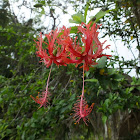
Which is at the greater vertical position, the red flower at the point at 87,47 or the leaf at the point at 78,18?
the leaf at the point at 78,18

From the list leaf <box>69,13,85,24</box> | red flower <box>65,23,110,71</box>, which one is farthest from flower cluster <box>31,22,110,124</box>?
leaf <box>69,13,85,24</box>

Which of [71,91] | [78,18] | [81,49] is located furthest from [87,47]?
[71,91]

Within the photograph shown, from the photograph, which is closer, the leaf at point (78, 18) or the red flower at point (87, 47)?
the red flower at point (87, 47)

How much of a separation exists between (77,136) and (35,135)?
1072mm

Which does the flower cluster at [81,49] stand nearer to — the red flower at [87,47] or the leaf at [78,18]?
the red flower at [87,47]

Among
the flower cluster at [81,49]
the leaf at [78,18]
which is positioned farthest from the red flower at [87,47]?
the leaf at [78,18]

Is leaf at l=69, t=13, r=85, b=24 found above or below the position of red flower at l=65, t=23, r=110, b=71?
above

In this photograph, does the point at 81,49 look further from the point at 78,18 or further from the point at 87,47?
the point at 78,18

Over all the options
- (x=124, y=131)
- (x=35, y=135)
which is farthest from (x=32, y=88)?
(x=124, y=131)

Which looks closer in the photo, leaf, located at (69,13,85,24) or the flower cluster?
the flower cluster

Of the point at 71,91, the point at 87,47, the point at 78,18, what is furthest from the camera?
the point at 71,91

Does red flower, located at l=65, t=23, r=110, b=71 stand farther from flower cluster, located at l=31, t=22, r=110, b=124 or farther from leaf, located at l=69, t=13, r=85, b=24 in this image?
leaf, located at l=69, t=13, r=85, b=24

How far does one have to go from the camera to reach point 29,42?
2078 mm

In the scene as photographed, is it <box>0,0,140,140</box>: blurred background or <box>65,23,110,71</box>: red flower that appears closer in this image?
<box>65,23,110,71</box>: red flower
